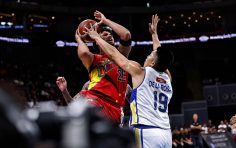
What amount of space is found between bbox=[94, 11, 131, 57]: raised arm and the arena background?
19102 mm

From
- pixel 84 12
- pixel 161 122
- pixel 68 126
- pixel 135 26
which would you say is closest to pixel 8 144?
pixel 68 126

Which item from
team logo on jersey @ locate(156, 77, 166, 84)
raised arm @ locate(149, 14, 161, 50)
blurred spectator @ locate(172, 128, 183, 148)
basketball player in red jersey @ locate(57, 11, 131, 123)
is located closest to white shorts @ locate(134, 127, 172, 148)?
basketball player in red jersey @ locate(57, 11, 131, 123)

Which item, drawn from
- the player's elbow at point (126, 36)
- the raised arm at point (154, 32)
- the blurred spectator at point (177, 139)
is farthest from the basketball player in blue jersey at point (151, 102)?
the blurred spectator at point (177, 139)

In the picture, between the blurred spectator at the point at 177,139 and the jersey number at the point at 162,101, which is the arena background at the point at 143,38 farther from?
the jersey number at the point at 162,101

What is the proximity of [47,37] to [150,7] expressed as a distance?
262 inches

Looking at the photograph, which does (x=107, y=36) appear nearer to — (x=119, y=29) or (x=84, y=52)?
(x=119, y=29)

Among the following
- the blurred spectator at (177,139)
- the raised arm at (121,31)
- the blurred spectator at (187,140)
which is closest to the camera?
the raised arm at (121,31)

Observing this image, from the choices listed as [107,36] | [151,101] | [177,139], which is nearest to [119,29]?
[107,36]

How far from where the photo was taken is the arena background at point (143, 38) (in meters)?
24.8

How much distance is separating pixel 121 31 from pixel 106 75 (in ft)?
1.67

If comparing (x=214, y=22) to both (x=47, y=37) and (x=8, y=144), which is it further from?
(x=8, y=144)

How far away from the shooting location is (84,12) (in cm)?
2609

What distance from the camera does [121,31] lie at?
4.64 meters

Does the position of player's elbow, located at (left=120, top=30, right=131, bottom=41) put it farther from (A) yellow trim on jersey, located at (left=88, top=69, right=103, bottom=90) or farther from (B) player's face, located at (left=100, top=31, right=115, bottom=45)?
(A) yellow trim on jersey, located at (left=88, top=69, right=103, bottom=90)
